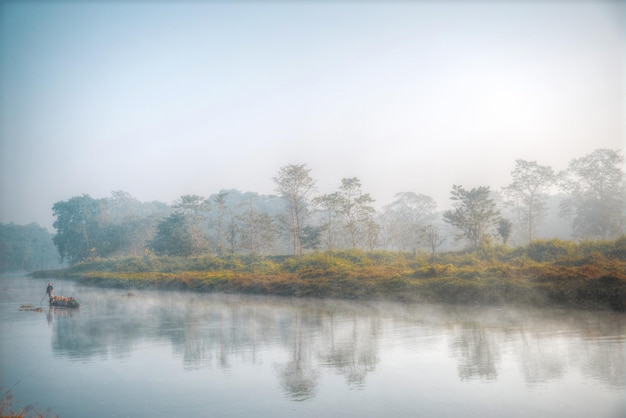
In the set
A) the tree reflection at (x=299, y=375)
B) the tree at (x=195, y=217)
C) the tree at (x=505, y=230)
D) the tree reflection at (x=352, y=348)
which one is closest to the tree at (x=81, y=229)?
the tree at (x=195, y=217)

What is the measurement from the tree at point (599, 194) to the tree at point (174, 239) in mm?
36615

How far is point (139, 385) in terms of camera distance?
8.55m

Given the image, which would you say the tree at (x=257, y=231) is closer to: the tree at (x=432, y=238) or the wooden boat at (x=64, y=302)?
the tree at (x=432, y=238)

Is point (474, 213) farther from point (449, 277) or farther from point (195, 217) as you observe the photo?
point (195, 217)

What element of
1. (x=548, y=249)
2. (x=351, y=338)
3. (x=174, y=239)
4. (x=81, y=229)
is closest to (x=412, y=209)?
(x=174, y=239)

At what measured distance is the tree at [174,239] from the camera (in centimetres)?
4688

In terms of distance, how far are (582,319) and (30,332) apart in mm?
17297

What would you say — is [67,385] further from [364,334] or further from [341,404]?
[364,334]

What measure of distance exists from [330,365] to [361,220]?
103ft

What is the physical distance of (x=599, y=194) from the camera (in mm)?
40219

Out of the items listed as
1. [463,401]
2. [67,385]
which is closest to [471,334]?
[463,401]

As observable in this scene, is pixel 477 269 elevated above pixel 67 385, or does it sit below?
above

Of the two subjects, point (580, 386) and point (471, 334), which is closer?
point (580, 386)

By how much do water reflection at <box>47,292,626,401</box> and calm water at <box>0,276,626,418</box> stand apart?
4 cm
